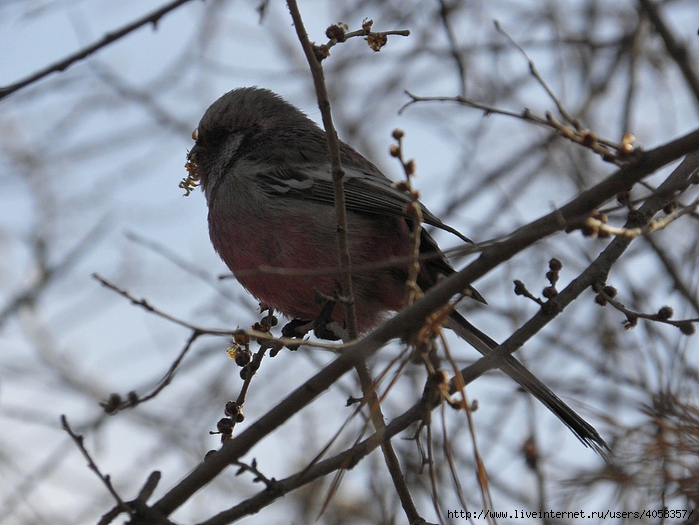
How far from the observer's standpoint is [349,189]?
4543mm

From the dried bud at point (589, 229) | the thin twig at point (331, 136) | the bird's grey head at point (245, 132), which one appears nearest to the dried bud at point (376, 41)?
the thin twig at point (331, 136)

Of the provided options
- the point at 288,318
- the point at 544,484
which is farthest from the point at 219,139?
the point at 544,484

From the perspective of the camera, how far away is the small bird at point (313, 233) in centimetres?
434

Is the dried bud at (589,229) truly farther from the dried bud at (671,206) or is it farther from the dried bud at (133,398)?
the dried bud at (133,398)

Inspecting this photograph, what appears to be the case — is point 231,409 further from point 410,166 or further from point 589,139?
point 589,139

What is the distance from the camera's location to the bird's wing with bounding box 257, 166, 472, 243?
4375mm

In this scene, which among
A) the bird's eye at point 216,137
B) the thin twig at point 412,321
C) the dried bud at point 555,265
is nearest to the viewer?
the thin twig at point 412,321

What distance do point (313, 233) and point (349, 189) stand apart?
304mm

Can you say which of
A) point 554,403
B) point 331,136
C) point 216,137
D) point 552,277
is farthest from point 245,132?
point 552,277

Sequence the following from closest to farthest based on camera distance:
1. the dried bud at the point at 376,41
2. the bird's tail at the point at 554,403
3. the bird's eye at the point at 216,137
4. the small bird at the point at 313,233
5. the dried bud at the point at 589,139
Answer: the dried bud at the point at 589,139 → the dried bud at the point at 376,41 → the bird's tail at the point at 554,403 → the small bird at the point at 313,233 → the bird's eye at the point at 216,137

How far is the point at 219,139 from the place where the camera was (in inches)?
216

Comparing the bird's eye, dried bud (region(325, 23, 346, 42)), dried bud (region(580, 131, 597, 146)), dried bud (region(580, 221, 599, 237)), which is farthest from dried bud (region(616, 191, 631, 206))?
the bird's eye

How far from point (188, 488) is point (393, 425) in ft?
2.31

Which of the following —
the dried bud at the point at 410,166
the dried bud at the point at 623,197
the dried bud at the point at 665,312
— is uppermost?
the dried bud at the point at 623,197
